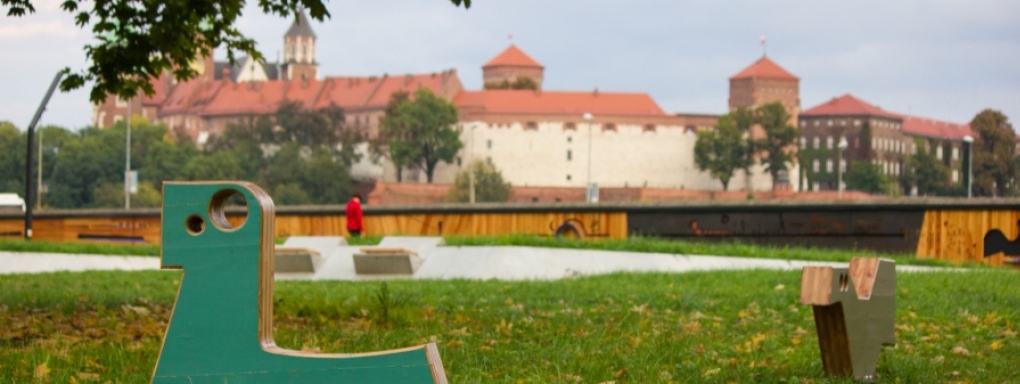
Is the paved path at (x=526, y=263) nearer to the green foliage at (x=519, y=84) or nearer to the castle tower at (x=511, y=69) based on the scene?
the green foliage at (x=519, y=84)

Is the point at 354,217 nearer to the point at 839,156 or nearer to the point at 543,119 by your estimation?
the point at 543,119

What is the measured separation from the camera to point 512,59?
162 m

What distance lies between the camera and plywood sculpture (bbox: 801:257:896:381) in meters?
6.33

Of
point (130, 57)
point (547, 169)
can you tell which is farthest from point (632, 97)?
point (130, 57)

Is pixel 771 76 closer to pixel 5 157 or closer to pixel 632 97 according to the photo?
pixel 632 97

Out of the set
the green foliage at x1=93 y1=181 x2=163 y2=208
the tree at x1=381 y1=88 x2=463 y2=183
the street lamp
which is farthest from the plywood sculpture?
the street lamp

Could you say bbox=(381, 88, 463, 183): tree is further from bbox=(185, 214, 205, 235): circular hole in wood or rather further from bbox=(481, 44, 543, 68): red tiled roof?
bbox=(185, 214, 205, 235): circular hole in wood

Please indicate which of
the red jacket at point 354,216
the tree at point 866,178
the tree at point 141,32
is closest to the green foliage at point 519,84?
the tree at point 866,178

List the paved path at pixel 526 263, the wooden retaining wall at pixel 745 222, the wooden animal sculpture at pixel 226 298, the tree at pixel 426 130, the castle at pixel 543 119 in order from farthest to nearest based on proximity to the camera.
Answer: the castle at pixel 543 119 → the tree at pixel 426 130 → the wooden retaining wall at pixel 745 222 → the paved path at pixel 526 263 → the wooden animal sculpture at pixel 226 298

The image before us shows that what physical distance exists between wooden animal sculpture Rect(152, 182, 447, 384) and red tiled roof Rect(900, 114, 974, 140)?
15135cm

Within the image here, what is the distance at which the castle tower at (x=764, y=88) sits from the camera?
15075 cm

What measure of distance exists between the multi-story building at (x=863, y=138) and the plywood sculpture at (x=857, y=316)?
138857 millimetres

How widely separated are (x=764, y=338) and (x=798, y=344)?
36cm

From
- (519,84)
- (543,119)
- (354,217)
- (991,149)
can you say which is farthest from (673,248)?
(519,84)
